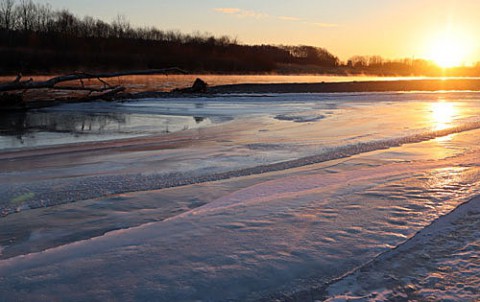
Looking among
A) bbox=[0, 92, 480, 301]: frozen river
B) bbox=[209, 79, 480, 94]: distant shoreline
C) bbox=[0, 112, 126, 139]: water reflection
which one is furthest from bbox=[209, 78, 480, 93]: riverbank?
bbox=[0, 92, 480, 301]: frozen river

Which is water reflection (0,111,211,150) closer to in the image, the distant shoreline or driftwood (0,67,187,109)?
driftwood (0,67,187,109)

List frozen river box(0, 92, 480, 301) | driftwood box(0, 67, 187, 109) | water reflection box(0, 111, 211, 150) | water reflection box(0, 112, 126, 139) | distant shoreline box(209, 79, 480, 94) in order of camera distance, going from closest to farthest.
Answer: frozen river box(0, 92, 480, 301), water reflection box(0, 111, 211, 150), water reflection box(0, 112, 126, 139), driftwood box(0, 67, 187, 109), distant shoreline box(209, 79, 480, 94)

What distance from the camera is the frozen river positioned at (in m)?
2.79

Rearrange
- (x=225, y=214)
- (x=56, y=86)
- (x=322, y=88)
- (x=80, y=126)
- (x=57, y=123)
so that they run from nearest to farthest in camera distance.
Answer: (x=225, y=214) → (x=80, y=126) → (x=57, y=123) → (x=56, y=86) → (x=322, y=88)

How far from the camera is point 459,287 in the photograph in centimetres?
270

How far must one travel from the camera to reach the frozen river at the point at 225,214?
279cm

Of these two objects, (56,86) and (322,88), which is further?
(322,88)

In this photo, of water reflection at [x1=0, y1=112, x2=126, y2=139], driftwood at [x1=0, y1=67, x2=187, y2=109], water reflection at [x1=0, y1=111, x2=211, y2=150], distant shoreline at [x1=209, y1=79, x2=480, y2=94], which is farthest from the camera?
distant shoreline at [x1=209, y1=79, x2=480, y2=94]

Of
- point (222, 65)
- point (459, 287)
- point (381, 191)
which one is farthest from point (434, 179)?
point (222, 65)

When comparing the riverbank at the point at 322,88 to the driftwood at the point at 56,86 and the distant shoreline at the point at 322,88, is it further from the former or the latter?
the driftwood at the point at 56,86

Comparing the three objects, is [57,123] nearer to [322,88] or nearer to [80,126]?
[80,126]

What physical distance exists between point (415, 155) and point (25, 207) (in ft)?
17.8

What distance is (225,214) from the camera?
4.12m

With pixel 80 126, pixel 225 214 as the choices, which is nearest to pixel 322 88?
pixel 80 126
